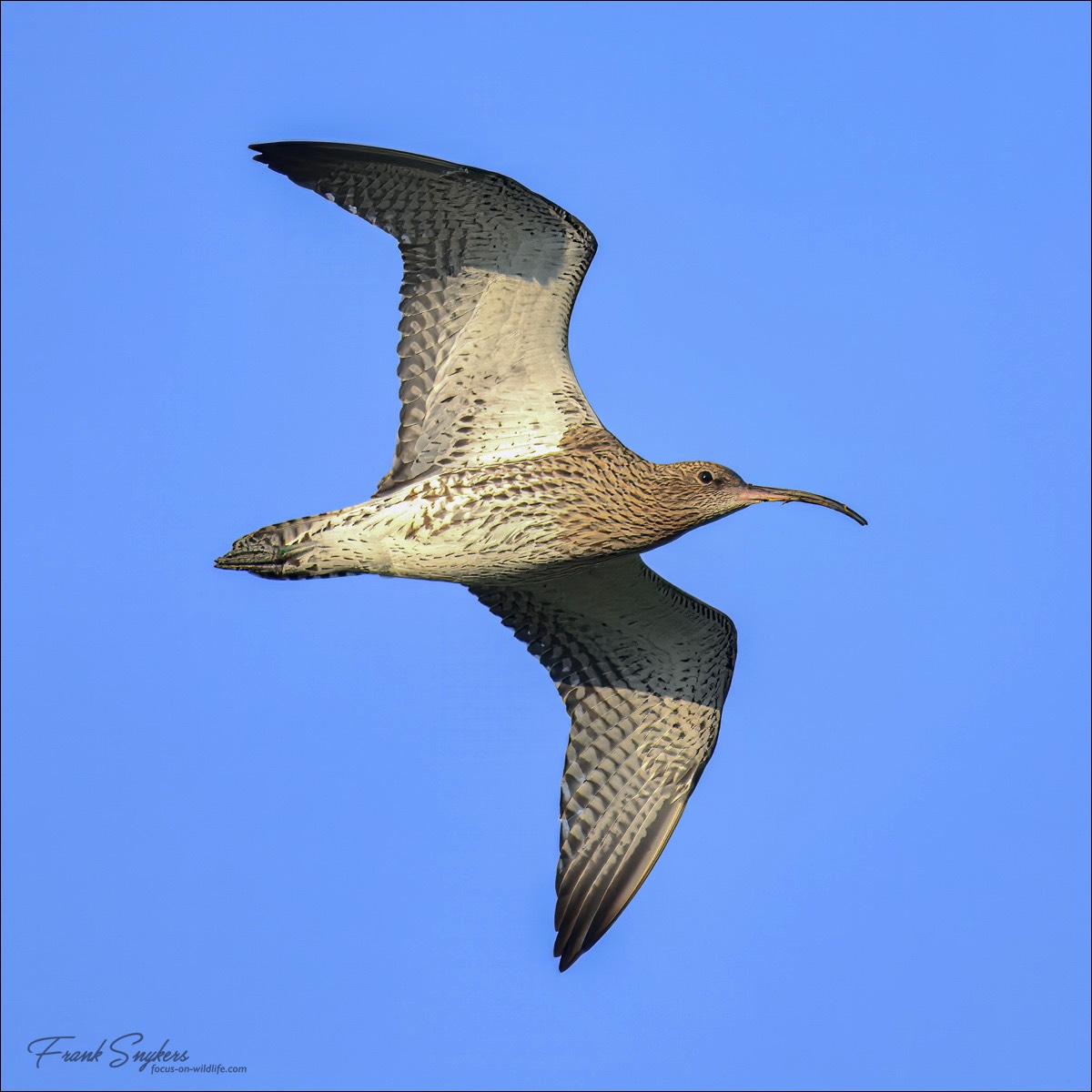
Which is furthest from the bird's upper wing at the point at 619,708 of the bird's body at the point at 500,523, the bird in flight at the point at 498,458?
the bird's body at the point at 500,523

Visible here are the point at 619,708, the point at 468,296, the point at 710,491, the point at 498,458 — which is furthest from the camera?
the point at 619,708

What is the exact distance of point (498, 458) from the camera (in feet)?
44.7

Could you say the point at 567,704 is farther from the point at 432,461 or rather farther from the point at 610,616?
the point at 432,461

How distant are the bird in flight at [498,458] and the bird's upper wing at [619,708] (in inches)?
1.3

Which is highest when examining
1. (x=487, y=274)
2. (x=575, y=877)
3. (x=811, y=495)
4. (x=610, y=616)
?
(x=487, y=274)

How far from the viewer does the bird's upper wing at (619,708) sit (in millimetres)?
14734

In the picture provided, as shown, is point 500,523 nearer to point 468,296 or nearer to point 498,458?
point 498,458

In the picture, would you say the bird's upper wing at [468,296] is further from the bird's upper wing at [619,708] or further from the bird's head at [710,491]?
the bird's upper wing at [619,708]

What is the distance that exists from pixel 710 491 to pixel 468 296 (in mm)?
2430

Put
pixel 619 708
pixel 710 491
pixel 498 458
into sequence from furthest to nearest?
pixel 619 708 → pixel 498 458 → pixel 710 491

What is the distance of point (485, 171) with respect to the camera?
1263 cm

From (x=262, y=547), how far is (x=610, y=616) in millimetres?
3223

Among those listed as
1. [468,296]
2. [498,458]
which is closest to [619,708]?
[498,458]

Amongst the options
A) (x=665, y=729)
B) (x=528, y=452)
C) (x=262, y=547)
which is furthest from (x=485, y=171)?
(x=665, y=729)
